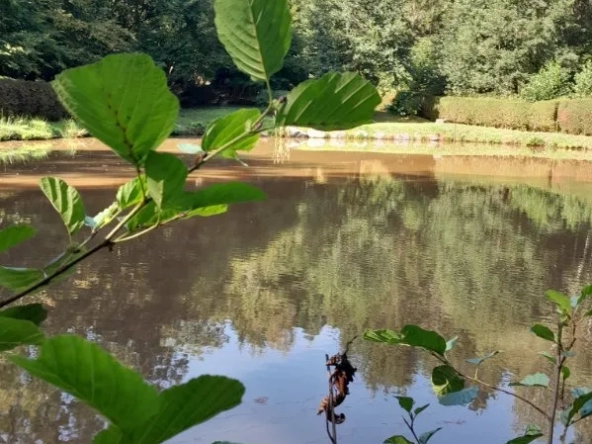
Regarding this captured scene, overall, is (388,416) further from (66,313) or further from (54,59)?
(54,59)

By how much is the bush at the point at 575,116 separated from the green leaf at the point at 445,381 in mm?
21468

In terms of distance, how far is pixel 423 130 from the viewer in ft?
68.1

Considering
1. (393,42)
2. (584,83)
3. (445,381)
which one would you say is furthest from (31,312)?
(393,42)

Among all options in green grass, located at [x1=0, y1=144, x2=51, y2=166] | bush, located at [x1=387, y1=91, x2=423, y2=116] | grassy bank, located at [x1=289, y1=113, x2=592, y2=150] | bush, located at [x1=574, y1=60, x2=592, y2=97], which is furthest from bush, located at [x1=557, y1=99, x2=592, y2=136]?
green grass, located at [x1=0, y1=144, x2=51, y2=166]

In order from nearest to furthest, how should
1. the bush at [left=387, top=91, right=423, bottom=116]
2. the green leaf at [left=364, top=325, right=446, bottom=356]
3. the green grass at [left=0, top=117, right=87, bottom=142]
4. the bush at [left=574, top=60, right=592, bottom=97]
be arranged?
the green leaf at [left=364, top=325, right=446, bottom=356]
the green grass at [left=0, top=117, right=87, bottom=142]
the bush at [left=574, top=60, right=592, bottom=97]
the bush at [left=387, top=91, right=423, bottom=116]

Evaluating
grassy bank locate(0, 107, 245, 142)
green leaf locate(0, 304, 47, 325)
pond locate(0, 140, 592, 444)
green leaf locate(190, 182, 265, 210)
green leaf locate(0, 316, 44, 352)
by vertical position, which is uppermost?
Answer: green leaf locate(190, 182, 265, 210)

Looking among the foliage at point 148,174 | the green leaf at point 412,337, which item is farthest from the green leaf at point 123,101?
the green leaf at point 412,337

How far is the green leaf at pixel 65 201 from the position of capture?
51cm

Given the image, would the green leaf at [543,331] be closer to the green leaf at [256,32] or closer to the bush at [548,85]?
the green leaf at [256,32]

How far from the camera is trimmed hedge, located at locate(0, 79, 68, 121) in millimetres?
17969

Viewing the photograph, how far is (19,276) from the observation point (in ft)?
1.70

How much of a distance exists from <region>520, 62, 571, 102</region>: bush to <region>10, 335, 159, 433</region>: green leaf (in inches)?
964

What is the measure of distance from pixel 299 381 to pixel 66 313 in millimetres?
1595

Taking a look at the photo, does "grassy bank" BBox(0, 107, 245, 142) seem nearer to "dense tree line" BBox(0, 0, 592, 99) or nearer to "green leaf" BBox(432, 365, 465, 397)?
"dense tree line" BBox(0, 0, 592, 99)
